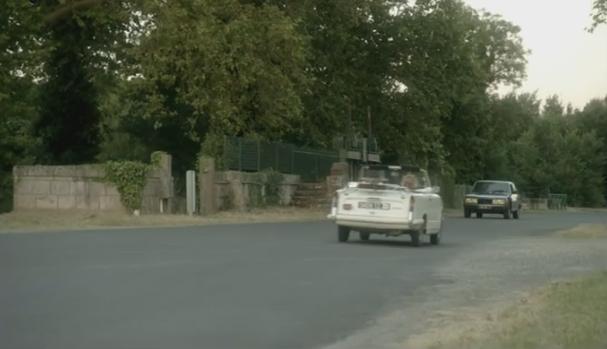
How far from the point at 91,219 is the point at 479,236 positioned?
1088cm

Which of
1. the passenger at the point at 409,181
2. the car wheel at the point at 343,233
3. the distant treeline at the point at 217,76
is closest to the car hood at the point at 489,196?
the distant treeline at the point at 217,76

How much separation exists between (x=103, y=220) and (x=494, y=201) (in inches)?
1062

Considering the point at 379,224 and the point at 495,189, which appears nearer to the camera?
the point at 379,224

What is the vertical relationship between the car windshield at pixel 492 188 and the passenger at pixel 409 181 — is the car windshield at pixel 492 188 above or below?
above

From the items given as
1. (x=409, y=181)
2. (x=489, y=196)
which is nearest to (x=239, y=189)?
(x=409, y=181)

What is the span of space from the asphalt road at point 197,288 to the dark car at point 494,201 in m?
29.8

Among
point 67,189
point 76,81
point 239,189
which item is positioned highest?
point 76,81

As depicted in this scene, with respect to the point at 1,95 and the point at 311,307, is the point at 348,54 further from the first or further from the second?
the point at 311,307

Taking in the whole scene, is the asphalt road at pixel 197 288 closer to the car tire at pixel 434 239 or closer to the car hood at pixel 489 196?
the car tire at pixel 434 239

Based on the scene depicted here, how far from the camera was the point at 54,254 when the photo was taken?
18938 millimetres

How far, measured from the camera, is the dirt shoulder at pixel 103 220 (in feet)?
97.3

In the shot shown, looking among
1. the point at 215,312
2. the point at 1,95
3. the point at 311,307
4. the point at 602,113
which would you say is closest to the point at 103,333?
the point at 215,312

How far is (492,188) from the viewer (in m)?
55.8

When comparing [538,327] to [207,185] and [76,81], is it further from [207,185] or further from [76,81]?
[76,81]
